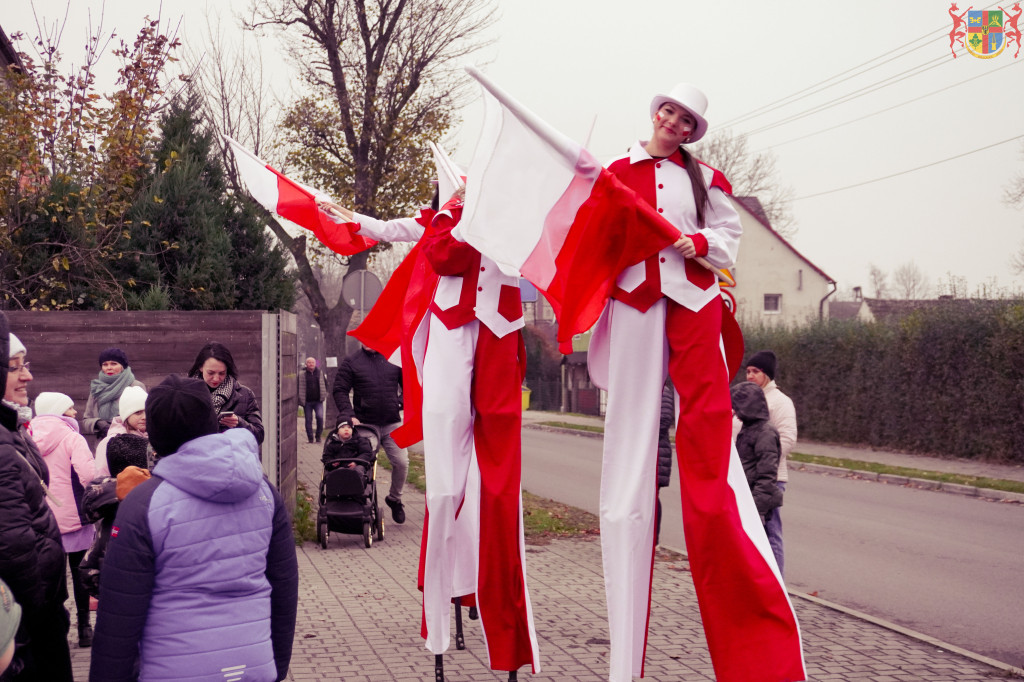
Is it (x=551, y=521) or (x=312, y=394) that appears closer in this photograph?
(x=551, y=521)

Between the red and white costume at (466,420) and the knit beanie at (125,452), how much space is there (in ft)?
4.44

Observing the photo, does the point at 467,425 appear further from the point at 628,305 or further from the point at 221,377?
the point at 221,377

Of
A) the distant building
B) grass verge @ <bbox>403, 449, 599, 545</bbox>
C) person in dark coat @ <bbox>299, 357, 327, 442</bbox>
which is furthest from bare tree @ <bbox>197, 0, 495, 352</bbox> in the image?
the distant building

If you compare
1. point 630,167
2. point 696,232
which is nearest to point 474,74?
point 630,167

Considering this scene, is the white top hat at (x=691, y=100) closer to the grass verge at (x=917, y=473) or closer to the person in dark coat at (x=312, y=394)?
the grass verge at (x=917, y=473)

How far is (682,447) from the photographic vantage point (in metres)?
4.41

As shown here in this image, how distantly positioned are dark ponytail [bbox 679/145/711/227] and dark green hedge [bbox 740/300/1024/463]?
16438 mm

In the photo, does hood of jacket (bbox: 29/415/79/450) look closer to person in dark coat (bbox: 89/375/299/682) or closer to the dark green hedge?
person in dark coat (bbox: 89/375/299/682)

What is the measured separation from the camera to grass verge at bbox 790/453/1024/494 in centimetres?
1638

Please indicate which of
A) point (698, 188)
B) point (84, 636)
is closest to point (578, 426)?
point (84, 636)

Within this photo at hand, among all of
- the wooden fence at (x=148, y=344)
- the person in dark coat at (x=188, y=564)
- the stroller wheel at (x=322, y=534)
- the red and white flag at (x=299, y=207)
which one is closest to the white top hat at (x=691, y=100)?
the red and white flag at (x=299, y=207)

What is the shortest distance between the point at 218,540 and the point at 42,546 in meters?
0.53

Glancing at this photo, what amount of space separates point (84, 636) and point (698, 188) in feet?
13.9

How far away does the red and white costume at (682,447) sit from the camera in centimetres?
426
